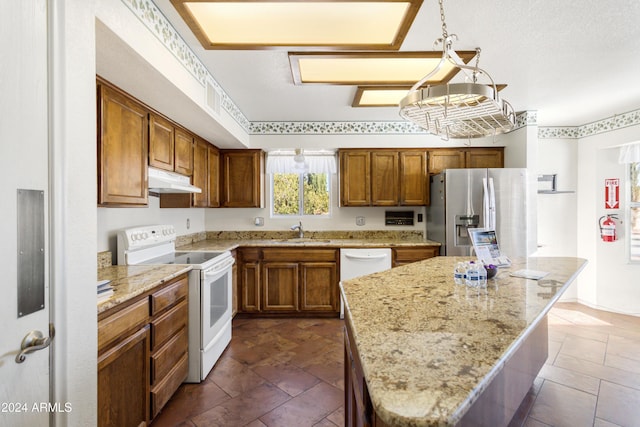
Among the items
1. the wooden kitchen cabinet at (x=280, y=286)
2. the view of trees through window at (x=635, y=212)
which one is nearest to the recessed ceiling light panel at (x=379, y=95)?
the wooden kitchen cabinet at (x=280, y=286)

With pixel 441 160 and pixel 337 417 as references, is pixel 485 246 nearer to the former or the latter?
pixel 337 417

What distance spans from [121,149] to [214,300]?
1.34 m

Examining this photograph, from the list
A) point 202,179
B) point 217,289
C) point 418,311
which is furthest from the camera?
point 202,179

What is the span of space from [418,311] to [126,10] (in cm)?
190

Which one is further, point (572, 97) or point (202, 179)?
point (202, 179)

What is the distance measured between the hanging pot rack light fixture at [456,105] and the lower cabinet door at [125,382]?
181 cm

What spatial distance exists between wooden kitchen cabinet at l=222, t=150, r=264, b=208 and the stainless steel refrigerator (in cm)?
231

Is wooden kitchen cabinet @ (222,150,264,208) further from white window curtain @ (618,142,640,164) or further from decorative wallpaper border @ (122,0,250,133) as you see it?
white window curtain @ (618,142,640,164)

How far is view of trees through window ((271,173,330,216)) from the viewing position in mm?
4270

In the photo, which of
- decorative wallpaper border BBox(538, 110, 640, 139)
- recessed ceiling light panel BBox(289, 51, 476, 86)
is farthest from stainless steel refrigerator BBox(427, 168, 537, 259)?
recessed ceiling light panel BBox(289, 51, 476, 86)

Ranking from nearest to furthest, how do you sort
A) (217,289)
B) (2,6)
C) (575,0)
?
(2,6) < (575,0) < (217,289)

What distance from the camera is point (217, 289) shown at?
2588 millimetres

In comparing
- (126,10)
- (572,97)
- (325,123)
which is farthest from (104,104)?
(572,97)

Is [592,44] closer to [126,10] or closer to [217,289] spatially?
[126,10]
